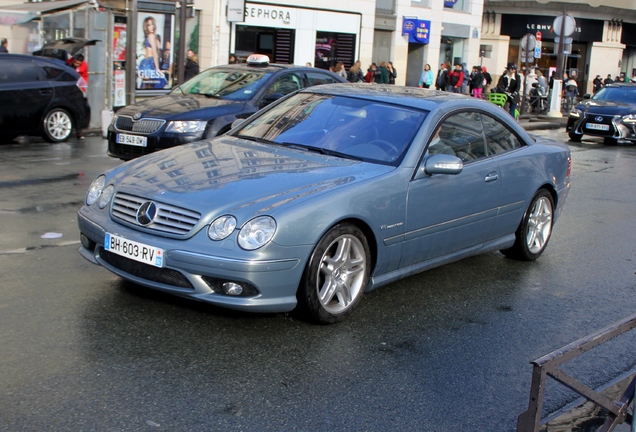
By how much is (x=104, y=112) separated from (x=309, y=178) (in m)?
11.6

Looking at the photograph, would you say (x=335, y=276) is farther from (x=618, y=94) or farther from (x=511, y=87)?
(x=511, y=87)

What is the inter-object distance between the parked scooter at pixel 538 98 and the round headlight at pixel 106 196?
87.1 ft

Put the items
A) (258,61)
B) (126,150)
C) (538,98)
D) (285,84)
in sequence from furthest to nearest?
(538,98) → (258,61) → (285,84) → (126,150)

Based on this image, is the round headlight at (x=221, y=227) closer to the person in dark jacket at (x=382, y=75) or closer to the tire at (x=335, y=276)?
the tire at (x=335, y=276)

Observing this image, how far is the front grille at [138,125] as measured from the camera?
10637 mm

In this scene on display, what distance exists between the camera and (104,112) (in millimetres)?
15953

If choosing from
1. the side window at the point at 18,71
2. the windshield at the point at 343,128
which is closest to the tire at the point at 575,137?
the side window at the point at 18,71

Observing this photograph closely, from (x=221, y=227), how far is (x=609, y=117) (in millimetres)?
17235

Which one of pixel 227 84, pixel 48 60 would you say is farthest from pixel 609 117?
pixel 48 60

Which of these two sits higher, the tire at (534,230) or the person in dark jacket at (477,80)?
the person in dark jacket at (477,80)

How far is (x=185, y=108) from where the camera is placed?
35.9ft

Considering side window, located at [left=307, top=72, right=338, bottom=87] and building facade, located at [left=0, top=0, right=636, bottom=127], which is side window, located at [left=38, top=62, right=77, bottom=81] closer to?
building facade, located at [left=0, top=0, right=636, bottom=127]

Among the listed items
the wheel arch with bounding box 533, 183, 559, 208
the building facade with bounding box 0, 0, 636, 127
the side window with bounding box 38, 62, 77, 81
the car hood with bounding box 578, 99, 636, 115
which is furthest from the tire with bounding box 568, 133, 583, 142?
the wheel arch with bounding box 533, 183, 559, 208

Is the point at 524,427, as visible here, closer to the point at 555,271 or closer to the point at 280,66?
the point at 555,271
